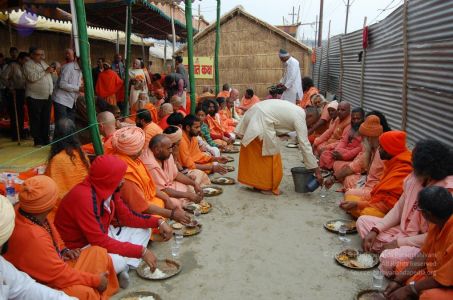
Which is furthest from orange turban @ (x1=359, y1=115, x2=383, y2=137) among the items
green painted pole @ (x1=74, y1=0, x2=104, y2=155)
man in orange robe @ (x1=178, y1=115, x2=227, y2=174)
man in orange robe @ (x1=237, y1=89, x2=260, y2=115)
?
man in orange robe @ (x1=237, y1=89, x2=260, y2=115)

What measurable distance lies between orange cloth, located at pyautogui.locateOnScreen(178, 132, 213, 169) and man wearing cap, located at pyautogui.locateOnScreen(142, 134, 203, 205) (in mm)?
647

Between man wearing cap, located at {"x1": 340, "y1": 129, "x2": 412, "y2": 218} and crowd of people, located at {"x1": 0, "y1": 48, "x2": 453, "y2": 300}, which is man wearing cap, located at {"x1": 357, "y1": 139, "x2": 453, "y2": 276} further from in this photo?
man wearing cap, located at {"x1": 340, "y1": 129, "x2": 412, "y2": 218}

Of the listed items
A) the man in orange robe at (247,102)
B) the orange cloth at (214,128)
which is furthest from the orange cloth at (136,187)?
the man in orange robe at (247,102)

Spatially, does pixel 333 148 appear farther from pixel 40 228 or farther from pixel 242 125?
pixel 40 228

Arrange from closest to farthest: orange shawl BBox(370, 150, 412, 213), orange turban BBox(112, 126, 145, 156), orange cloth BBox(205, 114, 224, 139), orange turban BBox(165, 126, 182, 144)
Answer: orange turban BBox(112, 126, 145, 156), orange shawl BBox(370, 150, 412, 213), orange turban BBox(165, 126, 182, 144), orange cloth BBox(205, 114, 224, 139)

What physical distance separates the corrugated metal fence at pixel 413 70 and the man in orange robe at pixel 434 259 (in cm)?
215

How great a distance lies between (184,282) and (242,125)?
2.86 metres

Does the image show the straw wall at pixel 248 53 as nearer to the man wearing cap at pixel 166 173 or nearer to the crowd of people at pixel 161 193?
the crowd of people at pixel 161 193

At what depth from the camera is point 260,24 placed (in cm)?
1468

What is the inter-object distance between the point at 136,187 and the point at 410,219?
2.57 m

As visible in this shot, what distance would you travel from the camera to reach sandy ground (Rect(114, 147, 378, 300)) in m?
3.25

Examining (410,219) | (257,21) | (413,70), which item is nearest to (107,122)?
(410,219)

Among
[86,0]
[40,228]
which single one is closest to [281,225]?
[40,228]

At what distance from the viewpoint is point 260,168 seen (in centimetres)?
557
